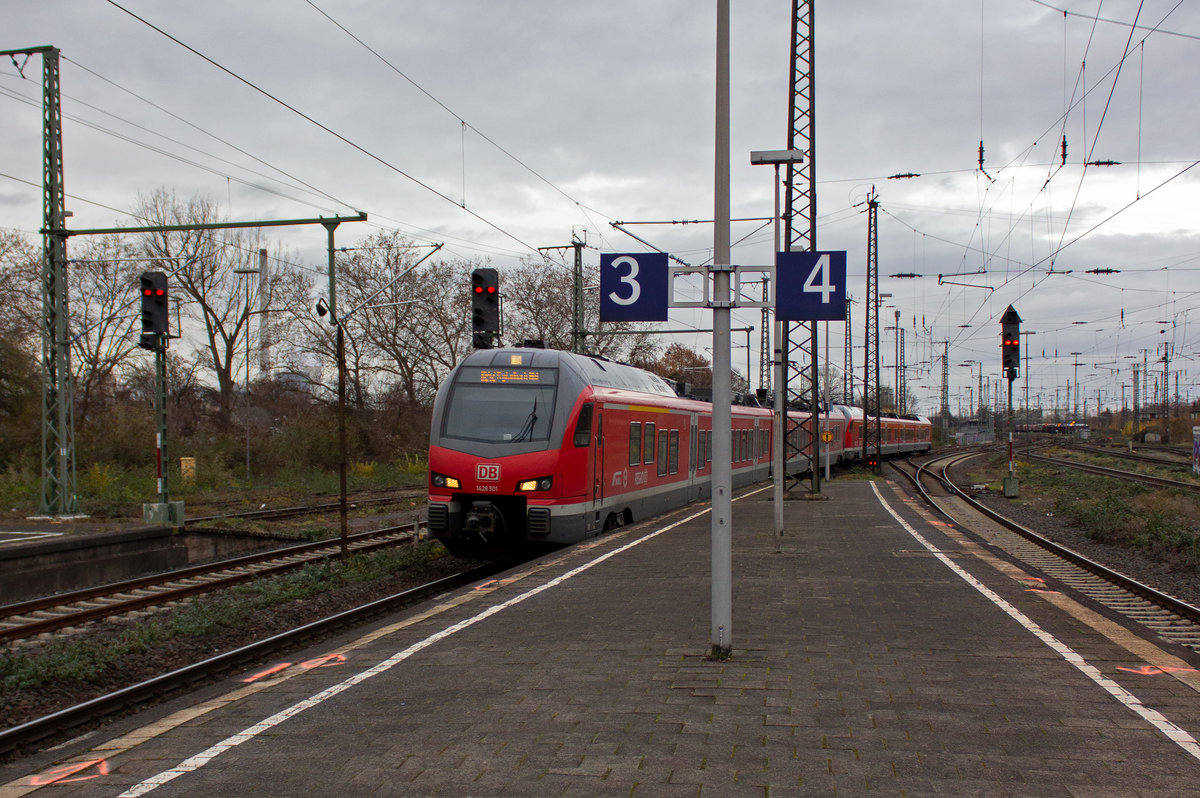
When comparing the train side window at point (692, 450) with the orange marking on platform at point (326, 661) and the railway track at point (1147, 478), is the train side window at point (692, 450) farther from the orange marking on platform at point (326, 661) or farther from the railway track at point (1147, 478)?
the railway track at point (1147, 478)

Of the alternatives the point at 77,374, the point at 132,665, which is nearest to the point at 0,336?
the point at 77,374

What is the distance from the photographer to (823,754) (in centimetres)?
466

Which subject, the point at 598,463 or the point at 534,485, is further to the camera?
the point at 598,463

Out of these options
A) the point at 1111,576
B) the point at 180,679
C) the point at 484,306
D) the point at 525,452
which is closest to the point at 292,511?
the point at 484,306

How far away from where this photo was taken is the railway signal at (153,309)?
16.4 m

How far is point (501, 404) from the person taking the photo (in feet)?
43.8

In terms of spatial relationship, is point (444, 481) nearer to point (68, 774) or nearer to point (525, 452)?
point (525, 452)

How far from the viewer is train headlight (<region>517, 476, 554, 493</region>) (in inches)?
505

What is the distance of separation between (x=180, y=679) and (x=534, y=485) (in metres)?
5.82

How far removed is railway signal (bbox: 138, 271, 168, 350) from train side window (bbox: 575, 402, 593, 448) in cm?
829

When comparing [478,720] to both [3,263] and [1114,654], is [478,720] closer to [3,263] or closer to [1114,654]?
[1114,654]

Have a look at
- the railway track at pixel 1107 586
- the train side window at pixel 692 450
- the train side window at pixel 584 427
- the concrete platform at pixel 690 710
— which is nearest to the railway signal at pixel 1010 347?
the railway track at pixel 1107 586

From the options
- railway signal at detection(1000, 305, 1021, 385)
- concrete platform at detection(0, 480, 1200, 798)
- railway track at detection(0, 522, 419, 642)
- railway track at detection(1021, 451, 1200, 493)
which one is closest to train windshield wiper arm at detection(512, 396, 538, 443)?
railway track at detection(0, 522, 419, 642)

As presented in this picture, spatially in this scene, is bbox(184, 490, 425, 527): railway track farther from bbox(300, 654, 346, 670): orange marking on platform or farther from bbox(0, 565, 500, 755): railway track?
bbox(300, 654, 346, 670): orange marking on platform
